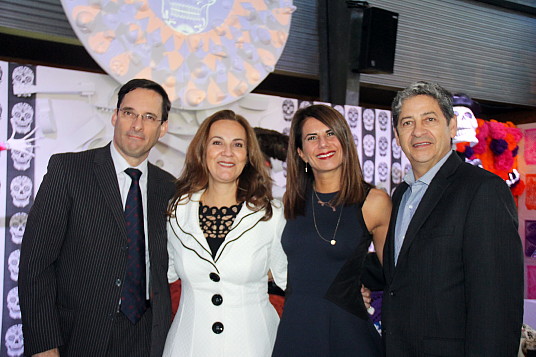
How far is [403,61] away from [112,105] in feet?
11.3

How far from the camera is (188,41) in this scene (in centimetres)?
362

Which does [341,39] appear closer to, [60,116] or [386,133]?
[386,133]

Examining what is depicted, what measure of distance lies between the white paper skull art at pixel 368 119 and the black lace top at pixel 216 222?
2611mm

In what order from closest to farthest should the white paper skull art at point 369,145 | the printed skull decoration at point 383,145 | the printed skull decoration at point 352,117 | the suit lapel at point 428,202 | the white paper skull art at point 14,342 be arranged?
the suit lapel at point 428,202 < the white paper skull art at point 14,342 < the printed skull decoration at point 352,117 < the white paper skull art at point 369,145 < the printed skull decoration at point 383,145

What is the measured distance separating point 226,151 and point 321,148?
1.25 ft

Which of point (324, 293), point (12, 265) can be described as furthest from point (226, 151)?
point (12, 265)

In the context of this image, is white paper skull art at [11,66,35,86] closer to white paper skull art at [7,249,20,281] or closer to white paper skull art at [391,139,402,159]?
white paper skull art at [7,249,20,281]

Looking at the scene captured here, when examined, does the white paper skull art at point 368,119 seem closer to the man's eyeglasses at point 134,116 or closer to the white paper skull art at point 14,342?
the man's eyeglasses at point 134,116

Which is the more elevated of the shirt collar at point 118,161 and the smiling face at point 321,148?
the smiling face at point 321,148

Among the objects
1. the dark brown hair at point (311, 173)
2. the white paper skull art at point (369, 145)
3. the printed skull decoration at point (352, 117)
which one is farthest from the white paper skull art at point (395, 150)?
the dark brown hair at point (311, 173)

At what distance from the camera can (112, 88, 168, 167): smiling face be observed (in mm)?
2111

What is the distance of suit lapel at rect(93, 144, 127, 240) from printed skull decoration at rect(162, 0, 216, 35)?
1722 millimetres

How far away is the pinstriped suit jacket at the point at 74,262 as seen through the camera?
1.87m

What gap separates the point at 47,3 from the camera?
389 centimetres
